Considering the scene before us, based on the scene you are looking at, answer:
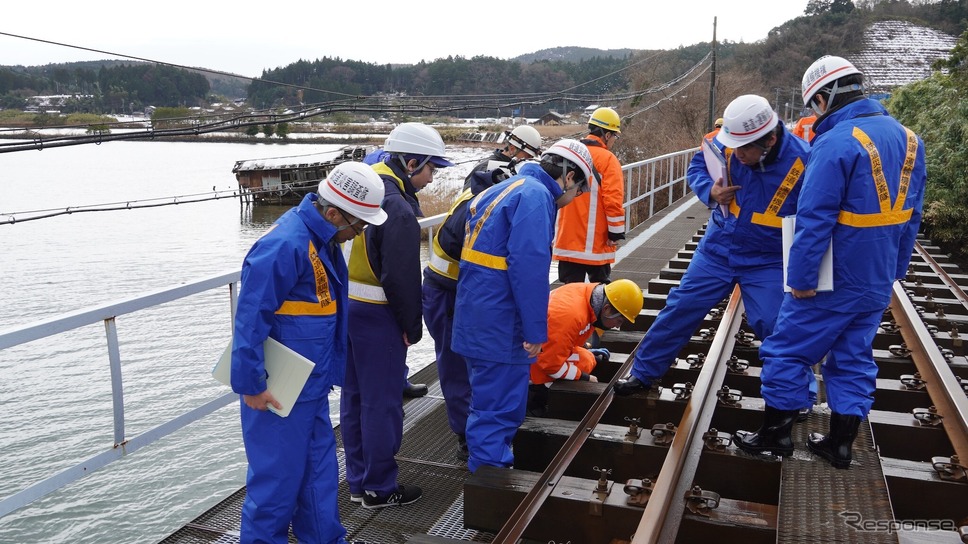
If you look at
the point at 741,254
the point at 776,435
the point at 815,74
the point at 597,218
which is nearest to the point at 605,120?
the point at 597,218

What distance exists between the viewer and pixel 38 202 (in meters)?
27.3

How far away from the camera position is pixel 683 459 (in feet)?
11.9

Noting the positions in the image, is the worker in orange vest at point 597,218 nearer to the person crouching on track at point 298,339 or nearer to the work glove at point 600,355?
the work glove at point 600,355

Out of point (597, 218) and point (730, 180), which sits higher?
point (730, 180)

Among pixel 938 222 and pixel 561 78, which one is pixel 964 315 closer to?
pixel 938 222

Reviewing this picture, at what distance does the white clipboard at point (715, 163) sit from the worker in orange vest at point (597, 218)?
2.07 metres

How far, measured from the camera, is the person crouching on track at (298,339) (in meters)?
2.98

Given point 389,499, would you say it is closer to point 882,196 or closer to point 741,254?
point 741,254

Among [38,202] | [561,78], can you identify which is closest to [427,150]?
[38,202]

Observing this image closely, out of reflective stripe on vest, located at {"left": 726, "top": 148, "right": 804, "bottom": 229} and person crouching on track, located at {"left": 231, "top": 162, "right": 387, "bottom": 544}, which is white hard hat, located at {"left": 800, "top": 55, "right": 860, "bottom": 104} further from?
person crouching on track, located at {"left": 231, "top": 162, "right": 387, "bottom": 544}

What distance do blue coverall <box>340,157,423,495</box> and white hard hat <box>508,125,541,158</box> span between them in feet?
4.61

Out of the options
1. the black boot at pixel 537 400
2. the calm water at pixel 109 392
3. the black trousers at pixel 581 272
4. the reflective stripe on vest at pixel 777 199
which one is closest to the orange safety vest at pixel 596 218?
the black trousers at pixel 581 272

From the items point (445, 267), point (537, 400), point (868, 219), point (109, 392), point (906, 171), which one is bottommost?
point (109, 392)

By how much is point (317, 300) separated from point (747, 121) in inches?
93.6
